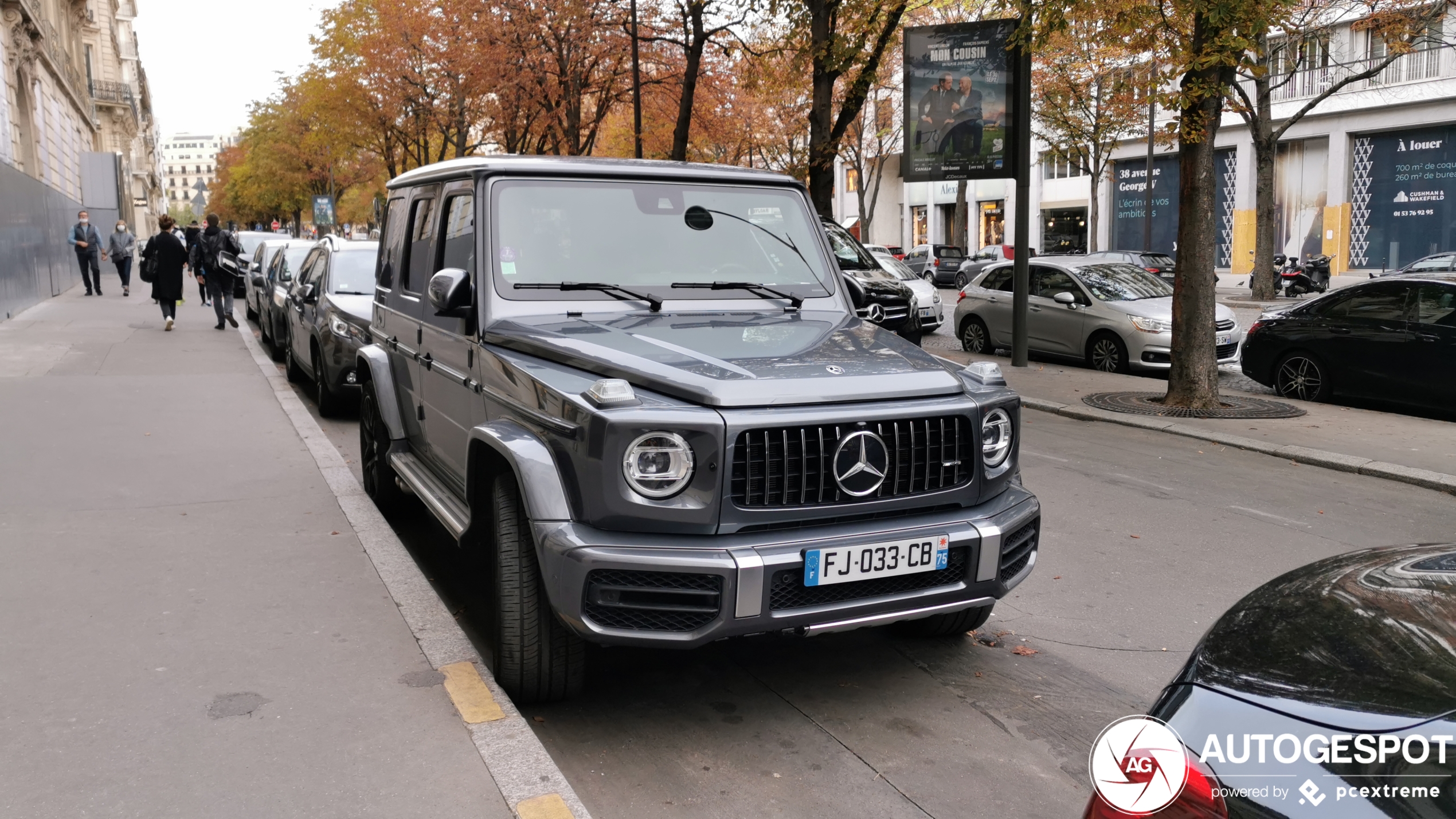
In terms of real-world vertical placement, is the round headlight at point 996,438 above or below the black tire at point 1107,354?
above

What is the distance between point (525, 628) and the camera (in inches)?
154

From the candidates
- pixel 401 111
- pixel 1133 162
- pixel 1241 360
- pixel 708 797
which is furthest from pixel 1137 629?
pixel 1133 162

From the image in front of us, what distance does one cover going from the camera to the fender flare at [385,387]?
242 inches

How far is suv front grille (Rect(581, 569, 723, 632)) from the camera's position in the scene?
139 inches

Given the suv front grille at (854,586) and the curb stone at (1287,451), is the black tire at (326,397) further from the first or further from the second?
the suv front grille at (854,586)

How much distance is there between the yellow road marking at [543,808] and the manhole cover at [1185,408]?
9245 mm

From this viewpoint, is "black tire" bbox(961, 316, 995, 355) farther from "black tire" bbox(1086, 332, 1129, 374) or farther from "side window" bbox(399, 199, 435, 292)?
"side window" bbox(399, 199, 435, 292)

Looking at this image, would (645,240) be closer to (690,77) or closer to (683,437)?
(683,437)

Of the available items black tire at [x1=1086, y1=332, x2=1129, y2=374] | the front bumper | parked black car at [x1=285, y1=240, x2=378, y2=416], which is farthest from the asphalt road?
black tire at [x1=1086, y1=332, x2=1129, y2=374]

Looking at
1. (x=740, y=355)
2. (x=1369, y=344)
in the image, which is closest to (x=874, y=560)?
(x=740, y=355)

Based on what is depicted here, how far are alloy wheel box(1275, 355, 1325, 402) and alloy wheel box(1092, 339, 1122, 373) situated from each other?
2399 millimetres

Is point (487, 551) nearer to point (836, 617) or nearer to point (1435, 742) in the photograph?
point (836, 617)

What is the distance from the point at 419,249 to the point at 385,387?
Answer: 2.94ft

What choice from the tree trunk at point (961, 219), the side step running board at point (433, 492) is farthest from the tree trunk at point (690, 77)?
the tree trunk at point (961, 219)
